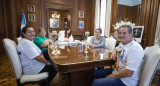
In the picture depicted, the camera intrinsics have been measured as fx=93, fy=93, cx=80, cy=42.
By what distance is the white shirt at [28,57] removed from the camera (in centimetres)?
129

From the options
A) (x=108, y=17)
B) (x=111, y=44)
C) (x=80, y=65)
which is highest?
(x=108, y=17)

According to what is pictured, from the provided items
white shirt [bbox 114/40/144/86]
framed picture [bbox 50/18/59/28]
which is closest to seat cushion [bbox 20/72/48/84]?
white shirt [bbox 114/40/144/86]

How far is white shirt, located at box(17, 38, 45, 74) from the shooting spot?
129cm

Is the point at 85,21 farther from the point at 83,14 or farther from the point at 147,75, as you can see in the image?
the point at 147,75

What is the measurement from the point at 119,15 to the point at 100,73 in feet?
9.09

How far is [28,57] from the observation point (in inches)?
51.6

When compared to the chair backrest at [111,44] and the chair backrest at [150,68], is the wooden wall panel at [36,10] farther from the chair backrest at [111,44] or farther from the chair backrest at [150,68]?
the chair backrest at [150,68]

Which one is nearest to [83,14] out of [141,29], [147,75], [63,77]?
[141,29]

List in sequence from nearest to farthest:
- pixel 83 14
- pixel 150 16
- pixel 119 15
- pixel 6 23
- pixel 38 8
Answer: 1. pixel 150 16
2. pixel 119 15
3. pixel 6 23
4. pixel 38 8
5. pixel 83 14

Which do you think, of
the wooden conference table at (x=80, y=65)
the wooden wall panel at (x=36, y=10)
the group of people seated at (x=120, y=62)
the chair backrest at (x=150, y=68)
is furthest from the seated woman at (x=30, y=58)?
the wooden wall panel at (x=36, y=10)

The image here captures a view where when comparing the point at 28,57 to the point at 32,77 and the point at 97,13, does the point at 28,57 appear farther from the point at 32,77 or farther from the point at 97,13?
the point at 97,13

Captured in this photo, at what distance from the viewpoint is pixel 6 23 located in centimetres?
402

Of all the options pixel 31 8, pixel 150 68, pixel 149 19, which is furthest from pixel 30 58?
pixel 31 8

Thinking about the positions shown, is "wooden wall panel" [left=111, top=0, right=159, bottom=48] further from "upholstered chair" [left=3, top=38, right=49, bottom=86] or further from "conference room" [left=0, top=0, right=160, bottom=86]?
"upholstered chair" [left=3, top=38, right=49, bottom=86]
